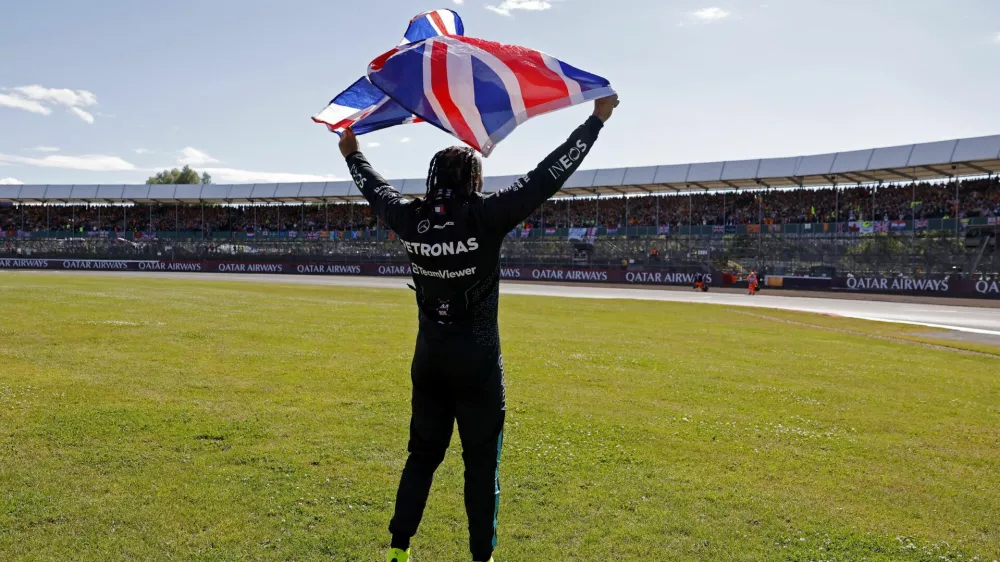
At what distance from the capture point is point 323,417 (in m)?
6.74

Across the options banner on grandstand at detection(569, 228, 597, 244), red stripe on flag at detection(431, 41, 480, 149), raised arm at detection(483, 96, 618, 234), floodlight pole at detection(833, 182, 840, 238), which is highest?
floodlight pole at detection(833, 182, 840, 238)

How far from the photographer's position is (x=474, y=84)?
4035mm

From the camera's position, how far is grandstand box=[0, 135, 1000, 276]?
39.7 meters

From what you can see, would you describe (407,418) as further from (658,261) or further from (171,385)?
(658,261)

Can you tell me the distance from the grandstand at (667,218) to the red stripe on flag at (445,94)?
128ft

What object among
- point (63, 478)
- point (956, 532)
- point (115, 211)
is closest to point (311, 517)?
point (63, 478)

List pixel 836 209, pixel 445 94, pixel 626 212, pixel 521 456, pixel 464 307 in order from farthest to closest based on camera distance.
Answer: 1. pixel 626 212
2. pixel 836 209
3. pixel 521 456
4. pixel 445 94
5. pixel 464 307

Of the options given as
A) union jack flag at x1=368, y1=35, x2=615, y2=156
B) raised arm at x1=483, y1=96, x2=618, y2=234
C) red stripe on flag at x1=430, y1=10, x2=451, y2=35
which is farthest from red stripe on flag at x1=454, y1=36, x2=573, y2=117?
red stripe on flag at x1=430, y1=10, x2=451, y2=35

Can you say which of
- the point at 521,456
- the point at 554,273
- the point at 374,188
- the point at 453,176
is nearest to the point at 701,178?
the point at 554,273

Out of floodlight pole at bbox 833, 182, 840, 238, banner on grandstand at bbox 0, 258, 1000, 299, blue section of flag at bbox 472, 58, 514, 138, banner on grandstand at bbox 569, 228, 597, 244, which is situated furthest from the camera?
banner on grandstand at bbox 569, 228, 597, 244

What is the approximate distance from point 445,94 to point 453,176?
2.29 ft

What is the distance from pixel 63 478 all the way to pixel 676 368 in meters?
7.98

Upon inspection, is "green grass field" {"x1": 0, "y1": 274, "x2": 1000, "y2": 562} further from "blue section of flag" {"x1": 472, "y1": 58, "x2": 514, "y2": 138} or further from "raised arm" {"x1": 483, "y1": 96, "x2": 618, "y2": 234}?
"blue section of flag" {"x1": 472, "y1": 58, "x2": 514, "y2": 138}

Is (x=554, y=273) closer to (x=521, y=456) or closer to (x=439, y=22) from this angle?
(x=521, y=456)
